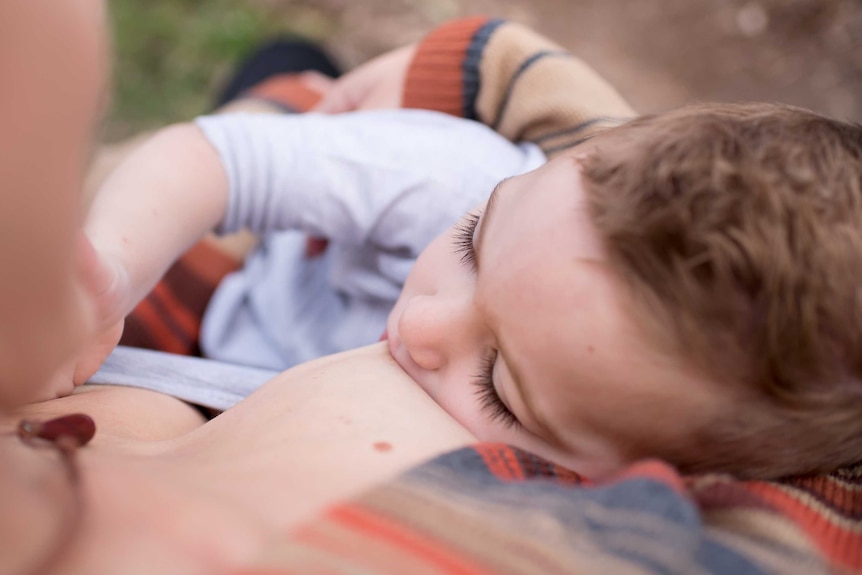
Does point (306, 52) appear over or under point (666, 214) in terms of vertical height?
under

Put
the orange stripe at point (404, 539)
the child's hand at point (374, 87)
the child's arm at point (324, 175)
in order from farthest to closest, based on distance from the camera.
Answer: the child's hand at point (374, 87)
the child's arm at point (324, 175)
the orange stripe at point (404, 539)

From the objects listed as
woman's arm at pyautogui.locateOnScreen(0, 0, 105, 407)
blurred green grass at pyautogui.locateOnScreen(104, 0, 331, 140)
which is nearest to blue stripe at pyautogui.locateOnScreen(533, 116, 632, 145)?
woman's arm at pyautogui.locateOnScreen(0, 0, 105, 407)

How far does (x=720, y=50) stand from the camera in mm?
2242

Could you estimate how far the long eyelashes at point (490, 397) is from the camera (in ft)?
2.40

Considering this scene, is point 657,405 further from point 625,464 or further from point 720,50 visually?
point 720,50

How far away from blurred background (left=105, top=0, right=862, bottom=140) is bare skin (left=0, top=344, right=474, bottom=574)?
5.15 feet

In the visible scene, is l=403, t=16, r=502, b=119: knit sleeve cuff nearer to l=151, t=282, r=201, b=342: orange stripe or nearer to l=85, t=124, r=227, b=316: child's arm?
l=85, t=124, r=227, b=316: child's arm

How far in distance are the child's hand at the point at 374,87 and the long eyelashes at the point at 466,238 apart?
0.54 metres

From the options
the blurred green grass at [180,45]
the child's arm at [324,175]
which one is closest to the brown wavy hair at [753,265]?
the child's arm at [324,175]

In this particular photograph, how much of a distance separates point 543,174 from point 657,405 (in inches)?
10.3

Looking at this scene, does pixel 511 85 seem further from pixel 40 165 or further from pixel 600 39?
pixel 600 39

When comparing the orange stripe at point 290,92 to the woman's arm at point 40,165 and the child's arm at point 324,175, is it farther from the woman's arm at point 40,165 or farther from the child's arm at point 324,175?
the woman's arm at point 40,165

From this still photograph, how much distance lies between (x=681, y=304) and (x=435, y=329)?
25 centimetres

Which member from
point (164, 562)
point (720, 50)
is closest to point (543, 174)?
point (164, 562)
